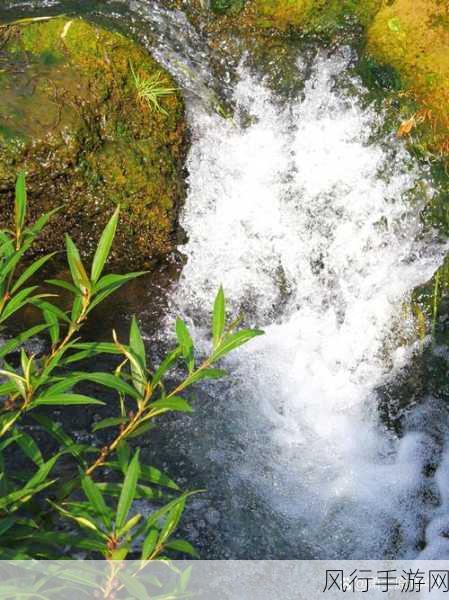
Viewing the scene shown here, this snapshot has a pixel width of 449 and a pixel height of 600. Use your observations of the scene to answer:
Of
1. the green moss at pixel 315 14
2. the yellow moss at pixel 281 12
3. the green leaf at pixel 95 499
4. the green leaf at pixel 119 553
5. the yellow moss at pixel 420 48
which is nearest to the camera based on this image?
the green leaf at pixel 119 553

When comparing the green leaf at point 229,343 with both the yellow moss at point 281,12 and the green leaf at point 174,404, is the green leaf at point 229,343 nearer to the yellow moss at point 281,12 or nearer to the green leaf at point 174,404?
the green leaf at point 174,404

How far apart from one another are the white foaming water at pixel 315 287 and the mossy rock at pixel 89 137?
0.24m

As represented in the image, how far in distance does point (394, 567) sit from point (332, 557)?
0.32 m

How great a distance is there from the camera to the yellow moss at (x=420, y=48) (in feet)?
15.2

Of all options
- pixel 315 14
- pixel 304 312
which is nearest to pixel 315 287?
pixel 304 312

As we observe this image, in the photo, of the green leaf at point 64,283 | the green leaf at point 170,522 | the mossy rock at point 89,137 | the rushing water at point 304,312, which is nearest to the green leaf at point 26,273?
the green leaf at point 64,283

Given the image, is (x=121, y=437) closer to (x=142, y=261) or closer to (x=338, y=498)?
(x=338, y=498)

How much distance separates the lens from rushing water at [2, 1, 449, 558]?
153 inches

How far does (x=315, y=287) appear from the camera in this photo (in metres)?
4.82

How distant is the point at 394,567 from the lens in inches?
147

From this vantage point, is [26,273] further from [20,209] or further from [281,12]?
[281,12]

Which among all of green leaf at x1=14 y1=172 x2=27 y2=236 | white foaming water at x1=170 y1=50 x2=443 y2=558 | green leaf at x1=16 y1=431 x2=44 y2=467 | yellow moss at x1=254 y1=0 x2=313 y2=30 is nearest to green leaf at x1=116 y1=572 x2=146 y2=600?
green leaf at x1=16 y1=431 x2=44 y2=467

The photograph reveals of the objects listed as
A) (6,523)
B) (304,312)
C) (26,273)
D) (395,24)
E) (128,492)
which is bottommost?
(304,312)

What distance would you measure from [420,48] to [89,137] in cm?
222
